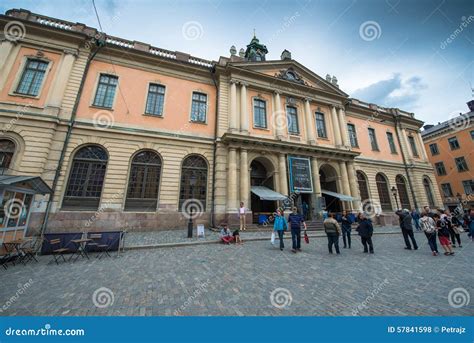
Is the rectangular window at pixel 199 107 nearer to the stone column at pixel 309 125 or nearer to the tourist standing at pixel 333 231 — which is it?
the stone column at pixel 309 125

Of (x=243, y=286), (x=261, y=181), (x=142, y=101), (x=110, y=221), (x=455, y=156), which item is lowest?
(x=243, y=286)

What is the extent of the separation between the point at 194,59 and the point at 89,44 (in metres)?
7.39

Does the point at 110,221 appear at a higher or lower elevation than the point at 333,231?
higher

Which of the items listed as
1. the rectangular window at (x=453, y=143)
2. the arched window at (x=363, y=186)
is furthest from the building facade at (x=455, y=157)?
the arched window at (x=363, y=186)

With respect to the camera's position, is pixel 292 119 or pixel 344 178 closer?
pixel 344 178

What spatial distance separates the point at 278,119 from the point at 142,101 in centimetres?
1108

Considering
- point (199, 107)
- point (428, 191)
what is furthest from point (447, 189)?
point (199, 107)

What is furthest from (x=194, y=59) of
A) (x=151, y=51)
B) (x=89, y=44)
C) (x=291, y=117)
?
(x=291, y=117)

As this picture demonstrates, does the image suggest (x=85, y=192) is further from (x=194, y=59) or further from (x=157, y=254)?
(x=194, y=59)

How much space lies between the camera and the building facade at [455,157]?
29172 mm

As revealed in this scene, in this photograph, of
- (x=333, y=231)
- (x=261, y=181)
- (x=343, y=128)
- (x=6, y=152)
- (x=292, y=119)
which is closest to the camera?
(x=333, y=231)

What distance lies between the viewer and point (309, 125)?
1766 centimetres

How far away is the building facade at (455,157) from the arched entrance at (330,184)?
2437 centimetres

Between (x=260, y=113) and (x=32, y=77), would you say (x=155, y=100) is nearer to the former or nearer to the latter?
(x=32, y=77)
